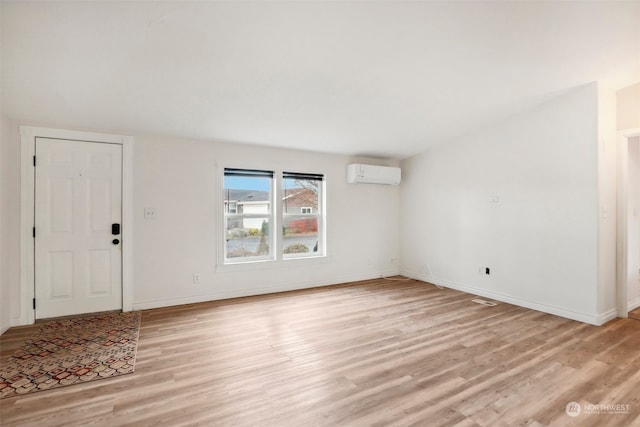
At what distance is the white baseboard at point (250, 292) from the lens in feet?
12.8

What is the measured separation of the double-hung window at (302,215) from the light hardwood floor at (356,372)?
143 cm

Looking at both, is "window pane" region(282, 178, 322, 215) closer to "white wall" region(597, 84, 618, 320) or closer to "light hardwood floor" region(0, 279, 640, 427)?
"light hardwood floor" region(0, 279, 640, 427)

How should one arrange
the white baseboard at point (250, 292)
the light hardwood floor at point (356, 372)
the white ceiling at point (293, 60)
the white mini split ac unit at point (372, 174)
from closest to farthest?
1. the light hardwood floor at point (356, 372)
2. the white ceiling at point (293, 60)
3. the white baseboard at point (250, 292)
4. the white mini split ac unit at point (372, 174)

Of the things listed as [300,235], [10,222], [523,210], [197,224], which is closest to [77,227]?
[10,222]

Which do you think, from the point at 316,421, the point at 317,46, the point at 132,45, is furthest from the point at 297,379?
the point at 132,45

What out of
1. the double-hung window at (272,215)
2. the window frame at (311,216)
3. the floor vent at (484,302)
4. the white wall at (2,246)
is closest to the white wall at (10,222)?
the white wall at (2,246)

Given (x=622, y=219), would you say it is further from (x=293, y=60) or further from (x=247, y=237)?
(x=247, y=237)

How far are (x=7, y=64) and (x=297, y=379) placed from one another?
3.32 metres

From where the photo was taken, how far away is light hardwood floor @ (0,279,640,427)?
184cm

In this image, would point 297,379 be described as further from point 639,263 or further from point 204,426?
point 639,263

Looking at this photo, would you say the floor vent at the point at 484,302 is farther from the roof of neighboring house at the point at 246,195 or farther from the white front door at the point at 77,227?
the white front door at the point at 77,227

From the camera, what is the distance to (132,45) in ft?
7.32

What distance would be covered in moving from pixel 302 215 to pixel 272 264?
96cm

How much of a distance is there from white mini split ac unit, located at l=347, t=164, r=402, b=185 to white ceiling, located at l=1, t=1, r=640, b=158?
4.17 ft
